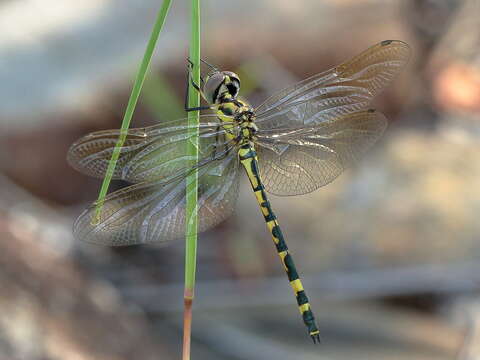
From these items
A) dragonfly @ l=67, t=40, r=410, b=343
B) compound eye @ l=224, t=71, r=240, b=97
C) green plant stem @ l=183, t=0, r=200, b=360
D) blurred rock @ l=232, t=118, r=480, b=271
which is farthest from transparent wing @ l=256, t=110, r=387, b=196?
blurred rock @ l=232, t=118, r=480, b=271

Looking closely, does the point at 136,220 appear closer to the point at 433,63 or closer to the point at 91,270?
the point at 91,270

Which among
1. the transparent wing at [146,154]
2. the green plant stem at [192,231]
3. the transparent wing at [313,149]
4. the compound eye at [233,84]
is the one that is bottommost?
the green plant stem at [192,231]

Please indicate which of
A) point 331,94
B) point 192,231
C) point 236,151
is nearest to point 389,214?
point 331,94

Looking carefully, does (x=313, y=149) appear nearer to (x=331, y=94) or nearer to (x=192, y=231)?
(x=331, y=94)

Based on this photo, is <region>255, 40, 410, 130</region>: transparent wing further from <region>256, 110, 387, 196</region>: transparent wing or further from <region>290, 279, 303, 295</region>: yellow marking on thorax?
<region>290, 279, 303, 295</region>: yellow marking on thorax

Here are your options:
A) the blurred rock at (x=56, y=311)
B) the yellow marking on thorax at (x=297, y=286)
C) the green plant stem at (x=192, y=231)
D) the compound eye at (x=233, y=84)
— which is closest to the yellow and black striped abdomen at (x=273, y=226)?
the yellow marking on thorax at (x=297, y=286)

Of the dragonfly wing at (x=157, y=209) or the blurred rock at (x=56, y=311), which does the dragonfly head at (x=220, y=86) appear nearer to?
the dragonfly wing at (x=157, y=209)

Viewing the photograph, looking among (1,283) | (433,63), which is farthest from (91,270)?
(433,63)

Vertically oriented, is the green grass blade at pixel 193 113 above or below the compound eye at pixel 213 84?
below
